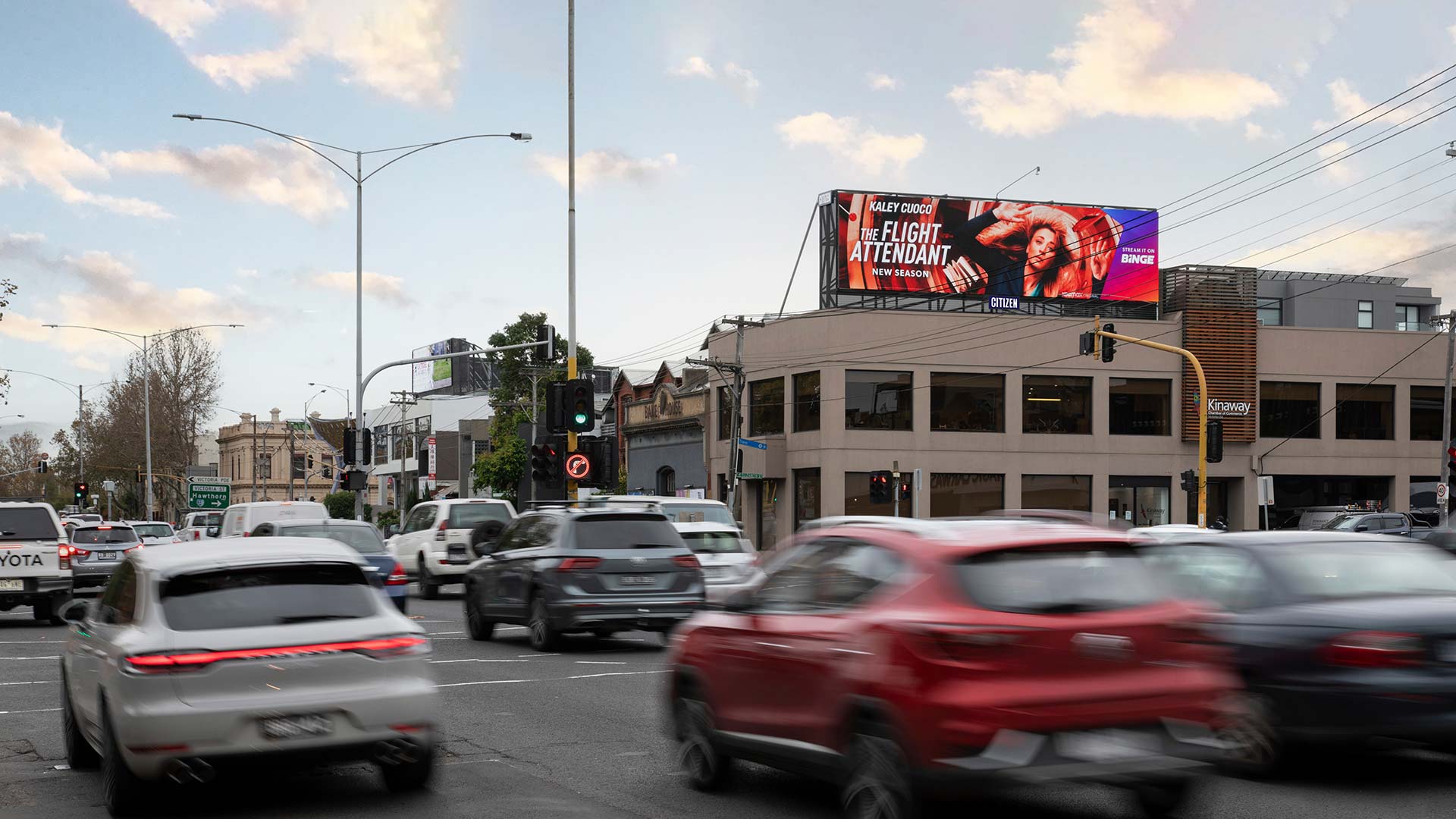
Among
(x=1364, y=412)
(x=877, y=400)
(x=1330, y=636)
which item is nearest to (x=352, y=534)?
(x=1330, y=636)

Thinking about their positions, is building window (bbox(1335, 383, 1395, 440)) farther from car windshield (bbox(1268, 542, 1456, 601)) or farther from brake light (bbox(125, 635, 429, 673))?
brake light (bbox(125, 635, 429, 673))

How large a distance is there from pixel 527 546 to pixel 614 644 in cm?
175

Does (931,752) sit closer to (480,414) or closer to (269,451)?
(480,414)

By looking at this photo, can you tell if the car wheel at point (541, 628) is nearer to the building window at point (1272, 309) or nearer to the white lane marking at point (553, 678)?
the white lane marking at point (553, 678)

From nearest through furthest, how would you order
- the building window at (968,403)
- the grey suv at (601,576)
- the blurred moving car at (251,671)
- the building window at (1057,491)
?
the blurred moving car at (251,671) → the grey suv at (601,576) → the building window at (968,403) → the building window at (1057,491)

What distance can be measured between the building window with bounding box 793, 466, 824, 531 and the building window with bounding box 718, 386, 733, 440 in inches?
210

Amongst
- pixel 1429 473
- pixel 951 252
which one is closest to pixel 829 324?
pixel 951 252

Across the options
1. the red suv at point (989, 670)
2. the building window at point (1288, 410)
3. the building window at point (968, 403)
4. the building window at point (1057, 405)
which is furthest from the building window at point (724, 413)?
the red suv at point (989, 670)

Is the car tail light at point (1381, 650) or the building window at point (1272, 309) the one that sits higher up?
the building window at point (1272, 309)

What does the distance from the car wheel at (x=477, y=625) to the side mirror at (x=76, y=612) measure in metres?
9.30

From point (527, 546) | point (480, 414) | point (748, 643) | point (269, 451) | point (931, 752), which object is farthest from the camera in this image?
point (269, 451)

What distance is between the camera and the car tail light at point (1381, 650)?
845 cm

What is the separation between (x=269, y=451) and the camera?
139 meters

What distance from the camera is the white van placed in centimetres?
2522
